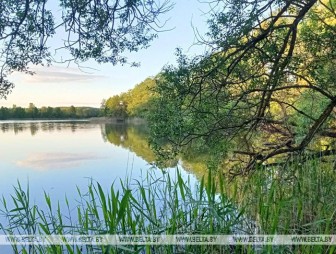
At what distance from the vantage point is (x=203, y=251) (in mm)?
1322

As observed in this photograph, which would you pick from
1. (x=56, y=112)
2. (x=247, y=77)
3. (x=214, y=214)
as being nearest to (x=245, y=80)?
(x=247, y=77)

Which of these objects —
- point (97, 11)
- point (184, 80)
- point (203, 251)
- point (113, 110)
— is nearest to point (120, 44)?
point (97, 11)

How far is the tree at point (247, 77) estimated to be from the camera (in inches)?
114

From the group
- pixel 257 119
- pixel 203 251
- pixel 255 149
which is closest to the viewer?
pixel 203 251

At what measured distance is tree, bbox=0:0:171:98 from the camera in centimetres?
249

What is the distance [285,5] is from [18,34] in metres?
2.24

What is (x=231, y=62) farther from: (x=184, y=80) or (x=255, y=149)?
(x=255, y=149)

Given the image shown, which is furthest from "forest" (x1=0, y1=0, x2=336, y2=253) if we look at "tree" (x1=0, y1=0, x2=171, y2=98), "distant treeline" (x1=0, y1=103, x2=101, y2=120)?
"distant treeline" (x1=0, y1=103, x2=101, y2=120)

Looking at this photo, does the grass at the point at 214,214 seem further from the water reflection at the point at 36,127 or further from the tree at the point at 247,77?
the water reflection at the point at 36,127

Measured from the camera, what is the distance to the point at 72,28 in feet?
8.68

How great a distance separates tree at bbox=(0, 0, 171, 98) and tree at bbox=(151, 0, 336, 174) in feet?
1.71

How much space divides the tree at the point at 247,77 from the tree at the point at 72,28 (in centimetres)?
52

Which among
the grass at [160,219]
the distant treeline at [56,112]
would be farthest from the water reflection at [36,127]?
the grass at [160,219]

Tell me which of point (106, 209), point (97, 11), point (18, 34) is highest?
point (97, 11)
